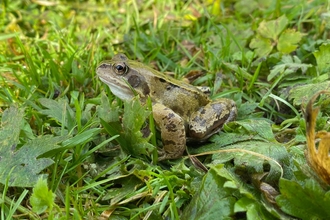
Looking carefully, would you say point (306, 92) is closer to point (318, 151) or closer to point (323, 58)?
point (323, 58)

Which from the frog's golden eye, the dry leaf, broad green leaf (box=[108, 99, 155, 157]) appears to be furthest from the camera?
the frog's golden eye

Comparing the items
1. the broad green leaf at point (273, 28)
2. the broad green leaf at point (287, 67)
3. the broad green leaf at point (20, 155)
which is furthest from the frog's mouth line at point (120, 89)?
the broad green leaf at point (273, 28)

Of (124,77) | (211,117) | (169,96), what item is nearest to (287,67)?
(211,117)

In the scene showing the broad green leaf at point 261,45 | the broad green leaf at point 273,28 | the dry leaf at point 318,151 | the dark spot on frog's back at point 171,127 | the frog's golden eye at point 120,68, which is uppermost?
the dry leaf at point 318,151

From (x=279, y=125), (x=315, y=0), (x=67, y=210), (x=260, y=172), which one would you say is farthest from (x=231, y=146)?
(x=315, y=0)

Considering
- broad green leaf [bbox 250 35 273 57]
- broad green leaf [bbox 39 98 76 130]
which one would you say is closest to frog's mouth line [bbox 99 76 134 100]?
broad green leaf [bbox 39 98 76 130]

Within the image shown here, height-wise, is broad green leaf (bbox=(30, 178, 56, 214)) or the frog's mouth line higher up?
broad green leaf (bbox=(30, 178, 56, 214))

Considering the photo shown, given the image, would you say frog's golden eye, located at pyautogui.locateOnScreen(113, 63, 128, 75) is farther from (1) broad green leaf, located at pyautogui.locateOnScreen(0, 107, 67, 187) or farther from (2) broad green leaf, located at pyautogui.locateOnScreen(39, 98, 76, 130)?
(1) broad green leaf, located at pyautogui.locateOnScreen(0, 107, 67, 187)

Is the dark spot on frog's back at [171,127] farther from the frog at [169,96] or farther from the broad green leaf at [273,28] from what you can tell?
the broad green leaf at [273,28]
